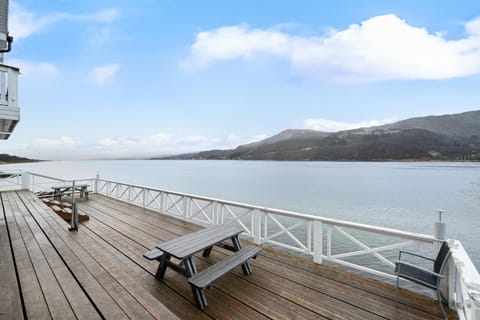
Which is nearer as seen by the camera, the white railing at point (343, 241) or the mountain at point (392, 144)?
the white railing at point (343, 241)

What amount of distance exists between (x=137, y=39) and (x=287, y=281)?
12.2m

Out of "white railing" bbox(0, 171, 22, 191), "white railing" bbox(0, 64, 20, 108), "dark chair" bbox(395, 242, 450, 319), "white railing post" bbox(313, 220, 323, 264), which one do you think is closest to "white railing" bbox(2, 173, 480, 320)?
"white railing post" bbox(313, 220, 323, 264)

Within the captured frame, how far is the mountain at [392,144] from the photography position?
6350 centimetres

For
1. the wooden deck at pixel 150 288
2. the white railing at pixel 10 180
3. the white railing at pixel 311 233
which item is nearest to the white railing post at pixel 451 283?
the wooden deck at pixel 150 288

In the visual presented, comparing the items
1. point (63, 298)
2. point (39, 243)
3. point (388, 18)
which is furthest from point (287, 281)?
point (388, 18)

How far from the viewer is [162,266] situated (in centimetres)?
259

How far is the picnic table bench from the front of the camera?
209 cm

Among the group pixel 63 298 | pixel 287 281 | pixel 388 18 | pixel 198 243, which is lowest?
pixel 287 281

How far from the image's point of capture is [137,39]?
1069cm

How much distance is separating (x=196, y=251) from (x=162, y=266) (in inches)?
23.8

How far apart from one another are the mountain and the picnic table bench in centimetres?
6920

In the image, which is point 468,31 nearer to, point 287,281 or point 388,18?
point 388,18

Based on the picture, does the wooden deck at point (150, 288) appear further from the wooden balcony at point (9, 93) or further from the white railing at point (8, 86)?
the white railing at point (8, 86)

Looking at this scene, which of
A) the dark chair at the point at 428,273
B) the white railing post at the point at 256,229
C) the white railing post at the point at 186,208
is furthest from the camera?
the white railing post at the point at 186,208
